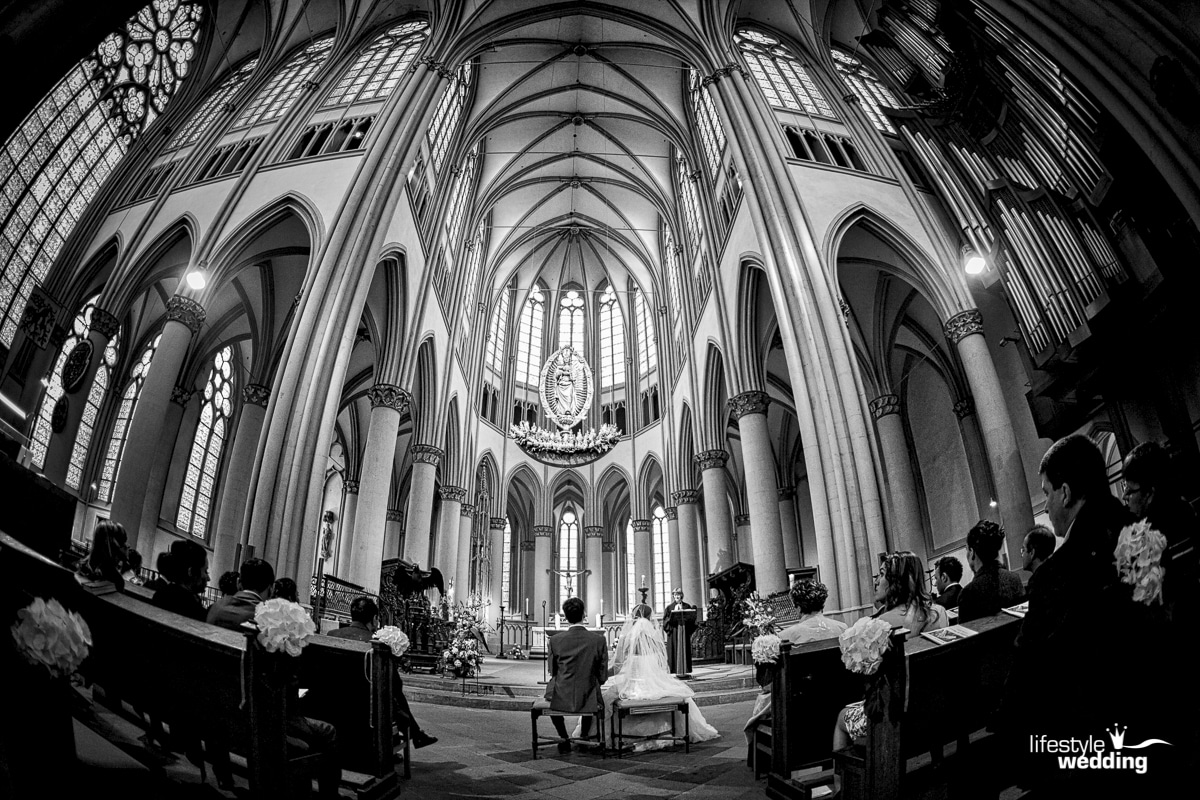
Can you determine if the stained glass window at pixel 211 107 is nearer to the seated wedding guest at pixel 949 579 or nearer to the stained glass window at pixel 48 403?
the stained glass window at pixel 48 403

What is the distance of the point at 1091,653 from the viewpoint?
1928 mm

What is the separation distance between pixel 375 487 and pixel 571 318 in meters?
18.6

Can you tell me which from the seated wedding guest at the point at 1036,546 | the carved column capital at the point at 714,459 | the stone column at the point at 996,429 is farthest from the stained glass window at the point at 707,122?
the seated wedding guest at the point at 1036,546

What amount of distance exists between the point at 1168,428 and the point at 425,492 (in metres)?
16.7

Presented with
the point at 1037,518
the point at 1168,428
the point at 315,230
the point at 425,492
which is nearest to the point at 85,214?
the point at 315,230

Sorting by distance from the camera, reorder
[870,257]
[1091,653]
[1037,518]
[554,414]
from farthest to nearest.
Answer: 1. [554,414]
2. [870,257]
3. [1037,518]
4. [1091,653]

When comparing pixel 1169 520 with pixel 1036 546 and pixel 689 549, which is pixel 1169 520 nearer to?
pixel 1036 546

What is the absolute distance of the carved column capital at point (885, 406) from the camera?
16625 millimetres

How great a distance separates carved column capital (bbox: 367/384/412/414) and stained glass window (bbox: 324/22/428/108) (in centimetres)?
727

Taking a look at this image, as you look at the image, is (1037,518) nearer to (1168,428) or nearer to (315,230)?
(1168,428)

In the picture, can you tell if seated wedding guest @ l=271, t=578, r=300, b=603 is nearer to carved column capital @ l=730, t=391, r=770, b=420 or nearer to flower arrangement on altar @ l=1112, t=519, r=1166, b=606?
flower arrangement on altar @ l=1112, t=519, r=1166, b=606

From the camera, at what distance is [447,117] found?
1962 cm

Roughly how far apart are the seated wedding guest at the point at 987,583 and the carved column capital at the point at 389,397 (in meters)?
14.1

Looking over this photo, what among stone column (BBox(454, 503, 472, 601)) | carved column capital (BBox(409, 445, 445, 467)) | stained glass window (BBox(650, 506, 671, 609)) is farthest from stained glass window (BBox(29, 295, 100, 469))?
stained glass window (BBox(650, 506, 671, 609))
